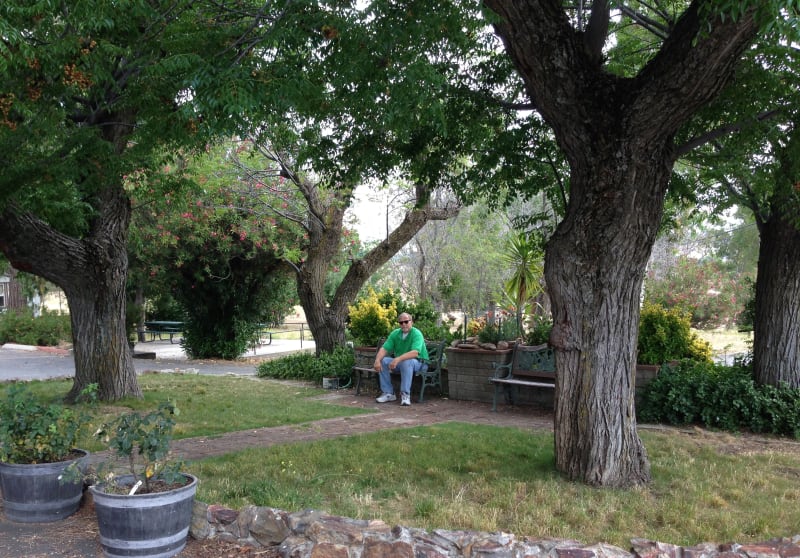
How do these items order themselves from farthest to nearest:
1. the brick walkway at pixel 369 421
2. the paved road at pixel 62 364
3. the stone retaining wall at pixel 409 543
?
1. the paved road at pixel 62 364
2. the brick walkway at pixel 369 421
3. the stone retaining wall at pixel 409 543

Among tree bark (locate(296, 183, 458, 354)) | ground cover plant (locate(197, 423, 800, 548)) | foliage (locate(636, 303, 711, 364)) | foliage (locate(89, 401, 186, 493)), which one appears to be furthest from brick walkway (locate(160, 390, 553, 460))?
tree bark (locate(296, 183, 458, 354))

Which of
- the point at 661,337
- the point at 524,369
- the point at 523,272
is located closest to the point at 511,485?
the point at 661,337

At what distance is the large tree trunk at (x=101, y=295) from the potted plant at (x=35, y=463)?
4.58m

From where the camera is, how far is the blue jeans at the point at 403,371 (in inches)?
399

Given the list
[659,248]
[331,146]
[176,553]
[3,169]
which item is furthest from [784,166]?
[659,248]

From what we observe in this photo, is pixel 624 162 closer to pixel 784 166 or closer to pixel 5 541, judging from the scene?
pixel 784 166

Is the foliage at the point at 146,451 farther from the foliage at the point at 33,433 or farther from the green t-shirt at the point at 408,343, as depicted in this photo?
the green t-shirt at the point at 408,343

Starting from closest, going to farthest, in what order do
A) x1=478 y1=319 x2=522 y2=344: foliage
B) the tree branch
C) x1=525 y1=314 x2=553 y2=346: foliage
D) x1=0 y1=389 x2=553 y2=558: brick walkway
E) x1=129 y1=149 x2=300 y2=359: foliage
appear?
x1=0 y1=389 x2=553 y2=558: brick walkway, the tree branch, x1=525 y1=314 x2=553 y2=346: foliage, x1=478 y1=319 x2=522 y2=344: foliage, x1=129 y1=149 x2=300 y2=359: foliage

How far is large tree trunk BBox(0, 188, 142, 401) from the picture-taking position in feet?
29.7

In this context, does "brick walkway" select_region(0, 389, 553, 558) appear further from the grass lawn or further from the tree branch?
the tree branch

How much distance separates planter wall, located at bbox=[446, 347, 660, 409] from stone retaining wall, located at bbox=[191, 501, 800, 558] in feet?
18.7

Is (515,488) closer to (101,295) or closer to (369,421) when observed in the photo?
(369,421)

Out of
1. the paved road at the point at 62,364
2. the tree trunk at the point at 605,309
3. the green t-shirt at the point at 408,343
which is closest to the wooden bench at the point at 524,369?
the green t-shirt at the point at 408,343

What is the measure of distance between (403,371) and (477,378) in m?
1.20
